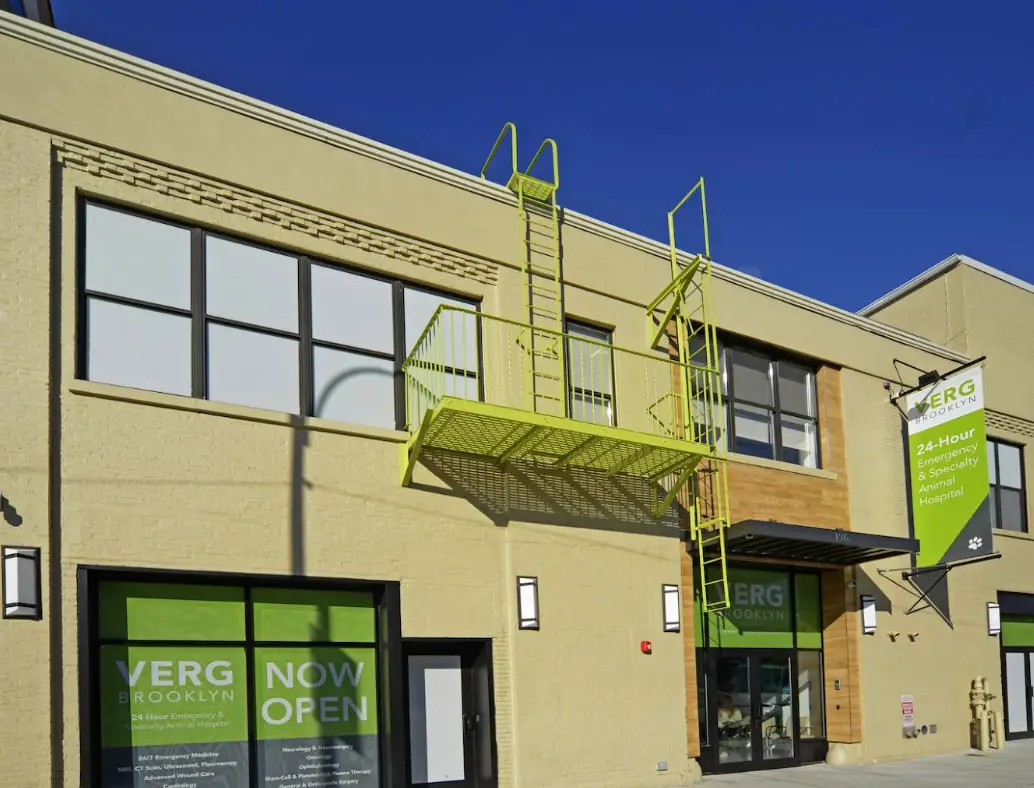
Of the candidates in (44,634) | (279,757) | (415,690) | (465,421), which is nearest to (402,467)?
(465,421)

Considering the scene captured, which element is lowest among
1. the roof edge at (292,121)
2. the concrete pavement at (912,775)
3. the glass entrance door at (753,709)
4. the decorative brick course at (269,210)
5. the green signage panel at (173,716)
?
the concrete pavement at (912,775)

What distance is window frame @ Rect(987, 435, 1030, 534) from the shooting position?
23442 mm

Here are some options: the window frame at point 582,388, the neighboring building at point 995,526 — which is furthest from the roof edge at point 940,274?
the window frame at point 582,388

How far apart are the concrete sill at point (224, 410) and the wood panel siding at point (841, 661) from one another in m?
9.04

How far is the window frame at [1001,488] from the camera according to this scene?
923 inches

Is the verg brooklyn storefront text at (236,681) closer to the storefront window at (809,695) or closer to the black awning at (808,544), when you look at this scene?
the black awning at (808,544)

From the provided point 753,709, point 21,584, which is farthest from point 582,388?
point 21,584

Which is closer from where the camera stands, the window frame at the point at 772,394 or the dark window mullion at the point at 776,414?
the window frame at the point at 772,394

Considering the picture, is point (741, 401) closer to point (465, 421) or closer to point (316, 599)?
point (465, 421)

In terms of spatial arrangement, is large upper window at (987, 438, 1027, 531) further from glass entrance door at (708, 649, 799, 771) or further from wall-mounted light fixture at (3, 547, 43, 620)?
wall-mounted light fixture at (3, 547, 43, 620)

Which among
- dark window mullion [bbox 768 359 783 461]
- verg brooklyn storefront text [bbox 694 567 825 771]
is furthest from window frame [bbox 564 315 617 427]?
dark window mullion [bbox 768 359 783 461]

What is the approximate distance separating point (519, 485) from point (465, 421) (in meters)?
1.86

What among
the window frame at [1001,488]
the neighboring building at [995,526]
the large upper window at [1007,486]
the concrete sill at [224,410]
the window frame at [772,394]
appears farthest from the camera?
the large upper window at [1007,486]

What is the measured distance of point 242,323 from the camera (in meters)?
13.3
